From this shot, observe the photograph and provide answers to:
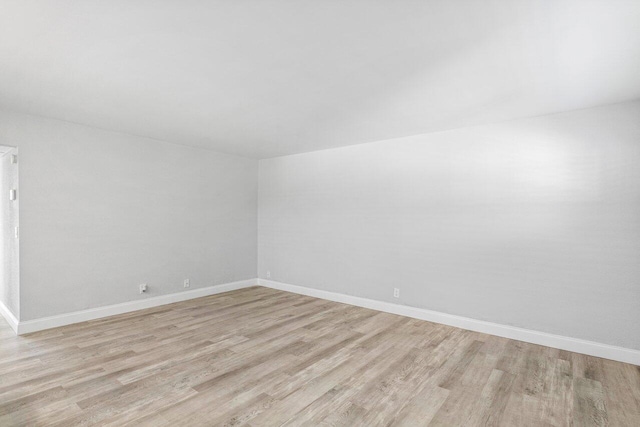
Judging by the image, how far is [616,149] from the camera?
3152 millimetres

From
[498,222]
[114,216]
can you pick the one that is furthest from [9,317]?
[498,222]

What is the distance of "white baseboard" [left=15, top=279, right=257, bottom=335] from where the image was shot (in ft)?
12.1

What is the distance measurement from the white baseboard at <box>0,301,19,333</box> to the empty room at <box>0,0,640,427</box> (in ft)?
0.17

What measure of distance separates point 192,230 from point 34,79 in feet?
9.66

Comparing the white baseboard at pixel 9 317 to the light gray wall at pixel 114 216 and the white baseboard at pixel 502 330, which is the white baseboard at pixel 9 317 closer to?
the light gray wall at pixel 114 216

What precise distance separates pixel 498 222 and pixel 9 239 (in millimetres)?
5994

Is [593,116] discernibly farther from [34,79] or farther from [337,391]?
[34,79]

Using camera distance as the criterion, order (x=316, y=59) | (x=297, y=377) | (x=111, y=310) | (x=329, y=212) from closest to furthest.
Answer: (x=316, y=59), (x=297, y=377), (x=111, y=310), (x=329, y=212)

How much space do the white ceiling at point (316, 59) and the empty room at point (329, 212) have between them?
20mm

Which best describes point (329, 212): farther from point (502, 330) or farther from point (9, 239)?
point (9, 239)

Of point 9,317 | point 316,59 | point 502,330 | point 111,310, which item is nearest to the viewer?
point 316,59

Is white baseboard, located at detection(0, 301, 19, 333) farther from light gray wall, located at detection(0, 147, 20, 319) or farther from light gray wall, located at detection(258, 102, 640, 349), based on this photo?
light gray wall, located at detection(258, 102, 640, 349)

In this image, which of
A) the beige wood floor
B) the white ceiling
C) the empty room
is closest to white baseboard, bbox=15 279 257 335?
the empty room

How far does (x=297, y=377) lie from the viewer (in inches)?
106
